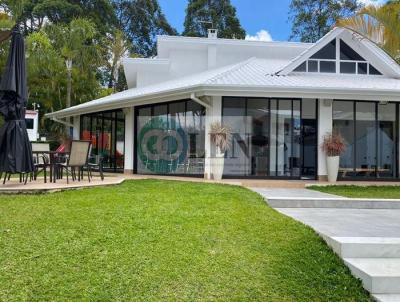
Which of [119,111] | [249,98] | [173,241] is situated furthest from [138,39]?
[173,241]

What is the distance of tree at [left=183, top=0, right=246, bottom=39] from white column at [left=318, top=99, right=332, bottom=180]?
31159 mm

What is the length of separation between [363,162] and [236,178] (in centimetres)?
450

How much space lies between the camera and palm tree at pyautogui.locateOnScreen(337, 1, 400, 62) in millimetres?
7484

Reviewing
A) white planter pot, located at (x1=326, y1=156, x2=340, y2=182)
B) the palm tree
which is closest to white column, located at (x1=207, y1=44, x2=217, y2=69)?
white planter pot, located at (x1=326, y1=156, x2=340, y2=182)

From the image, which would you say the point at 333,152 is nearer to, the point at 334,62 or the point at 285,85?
the point at 285,85

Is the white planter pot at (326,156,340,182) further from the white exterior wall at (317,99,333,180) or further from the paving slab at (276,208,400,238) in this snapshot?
the paving slab at (276,208,400,238)

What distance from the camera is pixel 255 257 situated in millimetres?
4684

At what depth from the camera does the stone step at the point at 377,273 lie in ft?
13.6

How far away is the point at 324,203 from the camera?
863cm

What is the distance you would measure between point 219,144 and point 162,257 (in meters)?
8.04

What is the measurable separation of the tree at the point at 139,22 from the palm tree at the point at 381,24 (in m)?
38.7

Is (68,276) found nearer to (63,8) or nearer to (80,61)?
(80,61)

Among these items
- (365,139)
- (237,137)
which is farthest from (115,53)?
(365,139)

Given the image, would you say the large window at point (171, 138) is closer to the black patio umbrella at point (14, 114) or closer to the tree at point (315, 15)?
the black patio umbrella at point (14, 114)
